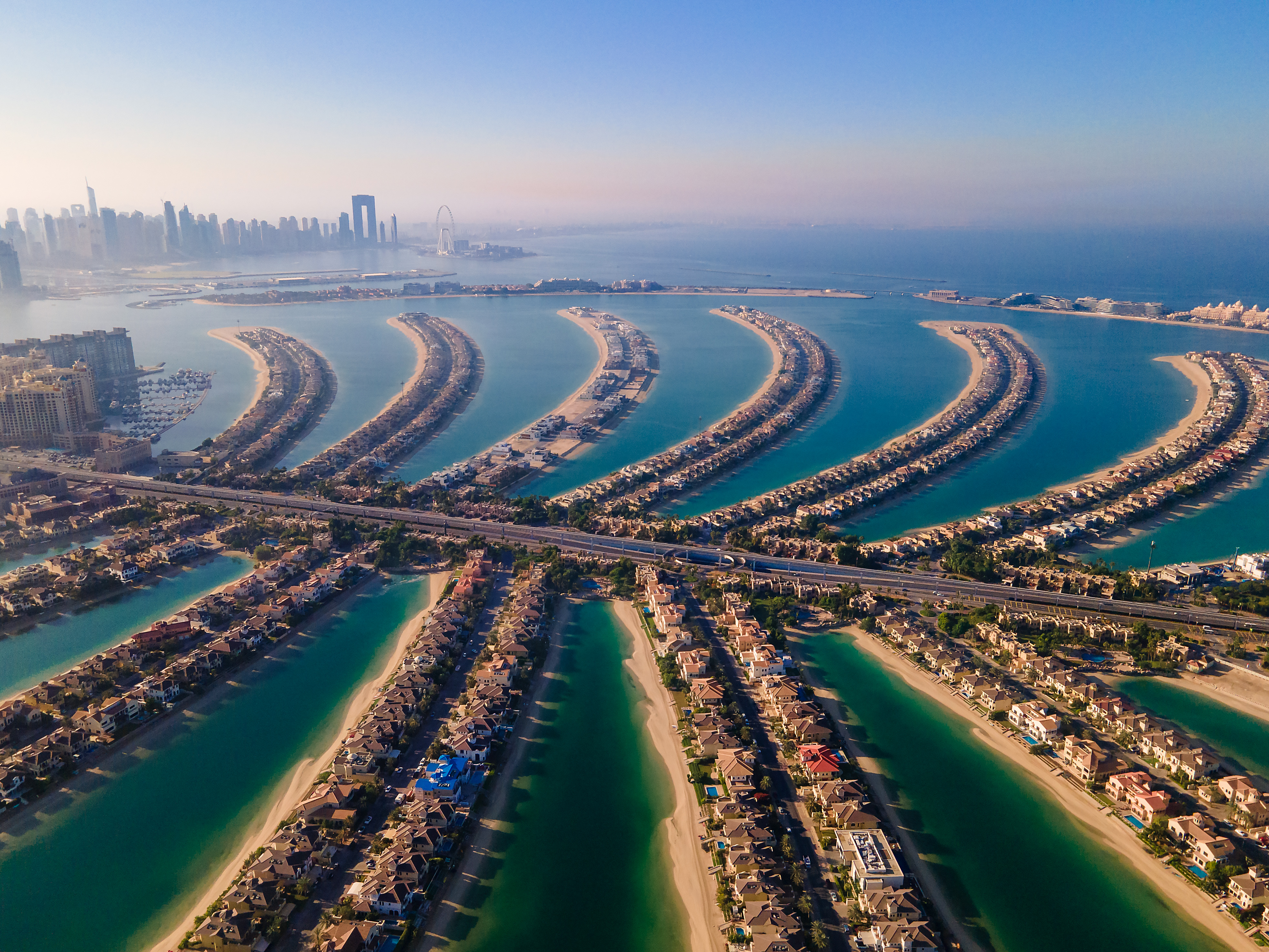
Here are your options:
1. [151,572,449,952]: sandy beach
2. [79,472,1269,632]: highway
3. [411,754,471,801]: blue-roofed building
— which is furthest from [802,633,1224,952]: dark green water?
[151,572,449,952]: sandy beach

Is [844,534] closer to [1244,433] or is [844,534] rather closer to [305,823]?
[305,823]

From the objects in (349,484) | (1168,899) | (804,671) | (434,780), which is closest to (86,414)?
(349,484)

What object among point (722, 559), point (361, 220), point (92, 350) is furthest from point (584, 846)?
point (361, 220)

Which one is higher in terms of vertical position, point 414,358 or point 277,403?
point 414,358

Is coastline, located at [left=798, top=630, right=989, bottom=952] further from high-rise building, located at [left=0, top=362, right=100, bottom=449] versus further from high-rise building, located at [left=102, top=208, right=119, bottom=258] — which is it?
high-rise building, located at [left=102, top=208, right=119, bottom=258]

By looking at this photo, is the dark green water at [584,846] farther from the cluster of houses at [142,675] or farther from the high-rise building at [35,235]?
the high-rise building at [35,235]

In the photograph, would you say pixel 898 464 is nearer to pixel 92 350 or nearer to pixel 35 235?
pixel 92 350
